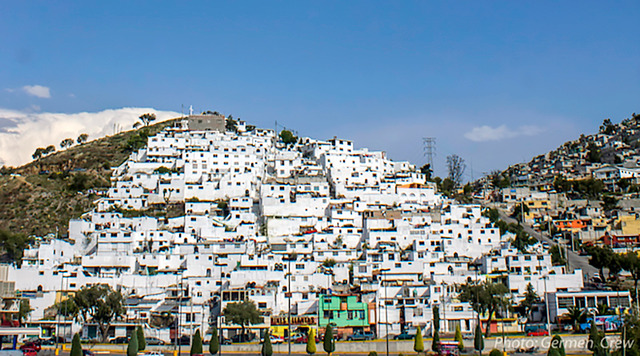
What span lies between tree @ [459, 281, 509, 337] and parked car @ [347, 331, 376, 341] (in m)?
7.53

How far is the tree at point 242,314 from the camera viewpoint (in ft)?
152

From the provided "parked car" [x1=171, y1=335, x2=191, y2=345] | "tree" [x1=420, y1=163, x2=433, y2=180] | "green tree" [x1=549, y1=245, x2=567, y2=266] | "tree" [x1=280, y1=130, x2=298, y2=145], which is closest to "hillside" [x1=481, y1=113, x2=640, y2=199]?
"tree" [x1=420, y1=163, x2=433, y2=180]

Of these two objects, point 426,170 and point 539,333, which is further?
point 426,170

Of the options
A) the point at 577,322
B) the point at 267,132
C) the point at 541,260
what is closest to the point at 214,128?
the point at 267,132

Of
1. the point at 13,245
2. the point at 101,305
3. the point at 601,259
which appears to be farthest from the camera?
the point at 13,245

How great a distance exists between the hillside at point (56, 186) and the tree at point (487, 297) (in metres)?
46.6

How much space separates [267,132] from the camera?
104 m

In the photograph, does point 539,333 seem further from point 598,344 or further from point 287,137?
point 287,137

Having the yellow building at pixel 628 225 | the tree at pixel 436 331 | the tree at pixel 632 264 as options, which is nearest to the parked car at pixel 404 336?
the tree at pixel 436 331

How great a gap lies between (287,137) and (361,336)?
60.2 m

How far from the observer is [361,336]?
155 feet

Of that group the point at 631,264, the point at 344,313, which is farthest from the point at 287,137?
the point at 344,313

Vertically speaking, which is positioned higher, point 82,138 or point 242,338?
point 82,138

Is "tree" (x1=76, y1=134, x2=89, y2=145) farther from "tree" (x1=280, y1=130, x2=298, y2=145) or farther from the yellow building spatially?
the yellow building
